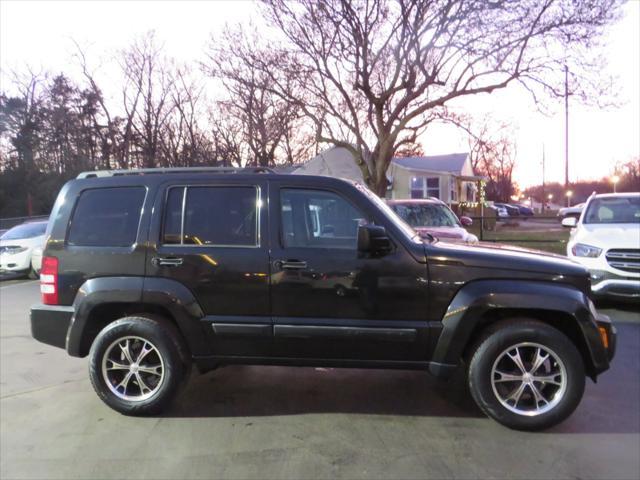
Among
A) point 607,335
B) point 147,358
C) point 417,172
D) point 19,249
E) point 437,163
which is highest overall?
point 437,163

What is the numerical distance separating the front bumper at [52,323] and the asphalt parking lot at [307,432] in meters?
0.62

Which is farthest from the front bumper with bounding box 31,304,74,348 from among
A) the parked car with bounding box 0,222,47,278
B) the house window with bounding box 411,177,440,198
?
the house window with bounding box 411,177,440,198

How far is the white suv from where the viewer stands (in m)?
7.26

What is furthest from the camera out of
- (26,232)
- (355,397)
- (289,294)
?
(26,232)

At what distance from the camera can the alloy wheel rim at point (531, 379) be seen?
150 inches

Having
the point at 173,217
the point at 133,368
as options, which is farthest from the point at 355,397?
the point at 173,217

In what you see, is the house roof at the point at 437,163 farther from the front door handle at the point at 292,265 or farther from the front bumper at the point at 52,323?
the front bumper at the point at 52,323

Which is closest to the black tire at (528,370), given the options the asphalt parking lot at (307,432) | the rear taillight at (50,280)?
the asphalt parking lot at (307,432)

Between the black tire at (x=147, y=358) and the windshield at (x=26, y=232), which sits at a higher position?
the windshield at (x=26, y=232)

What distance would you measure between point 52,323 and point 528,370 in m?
3.84

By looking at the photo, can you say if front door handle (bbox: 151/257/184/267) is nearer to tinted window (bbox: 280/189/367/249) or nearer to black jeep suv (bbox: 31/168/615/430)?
black jeep suv (bbox: 31/168/615/430)

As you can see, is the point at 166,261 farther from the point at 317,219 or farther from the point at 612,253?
the point at 612,253

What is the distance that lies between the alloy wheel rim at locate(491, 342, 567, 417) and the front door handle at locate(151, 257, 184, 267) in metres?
2.56

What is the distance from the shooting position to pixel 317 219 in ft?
13.7
